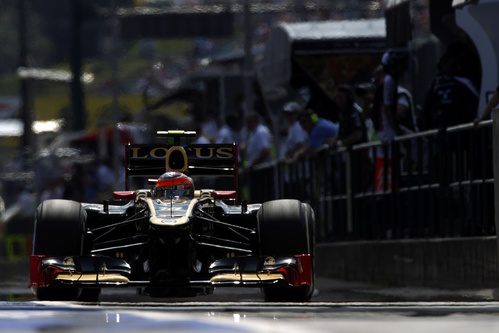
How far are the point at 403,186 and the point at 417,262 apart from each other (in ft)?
2.91

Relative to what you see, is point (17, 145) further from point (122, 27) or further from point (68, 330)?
point (68, 330)

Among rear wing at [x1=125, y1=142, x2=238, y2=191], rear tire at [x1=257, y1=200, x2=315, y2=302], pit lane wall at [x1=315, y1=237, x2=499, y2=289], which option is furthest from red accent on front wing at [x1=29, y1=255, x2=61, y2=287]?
pit lane wall at [x1=315, y1=237, x2=499, y2=289]

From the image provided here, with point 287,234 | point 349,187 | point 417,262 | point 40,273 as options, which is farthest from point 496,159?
point 349,187

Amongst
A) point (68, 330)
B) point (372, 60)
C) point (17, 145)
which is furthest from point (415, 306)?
point (17, 145)

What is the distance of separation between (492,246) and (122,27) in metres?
50.5

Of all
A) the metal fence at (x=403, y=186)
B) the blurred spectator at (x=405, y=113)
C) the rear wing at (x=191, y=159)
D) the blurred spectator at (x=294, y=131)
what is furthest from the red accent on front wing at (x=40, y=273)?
the blurred spectator at (x=294, y=131)

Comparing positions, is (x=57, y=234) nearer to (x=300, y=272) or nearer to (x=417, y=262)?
(x=300, y=272)

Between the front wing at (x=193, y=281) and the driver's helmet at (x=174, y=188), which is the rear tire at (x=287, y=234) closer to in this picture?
the front wing at (x=193, y=281)

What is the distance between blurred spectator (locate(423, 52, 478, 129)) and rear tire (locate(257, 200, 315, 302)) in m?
4.63

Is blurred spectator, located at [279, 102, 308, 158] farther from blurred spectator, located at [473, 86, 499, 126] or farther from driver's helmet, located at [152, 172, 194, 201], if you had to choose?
driver's helmet, located at [152, 172, 194, 201]

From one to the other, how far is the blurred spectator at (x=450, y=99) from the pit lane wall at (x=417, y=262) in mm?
1185

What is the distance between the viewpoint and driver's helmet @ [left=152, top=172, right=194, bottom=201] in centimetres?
1616

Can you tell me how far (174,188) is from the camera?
53.2 feet

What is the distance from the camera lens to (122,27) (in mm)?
67875
